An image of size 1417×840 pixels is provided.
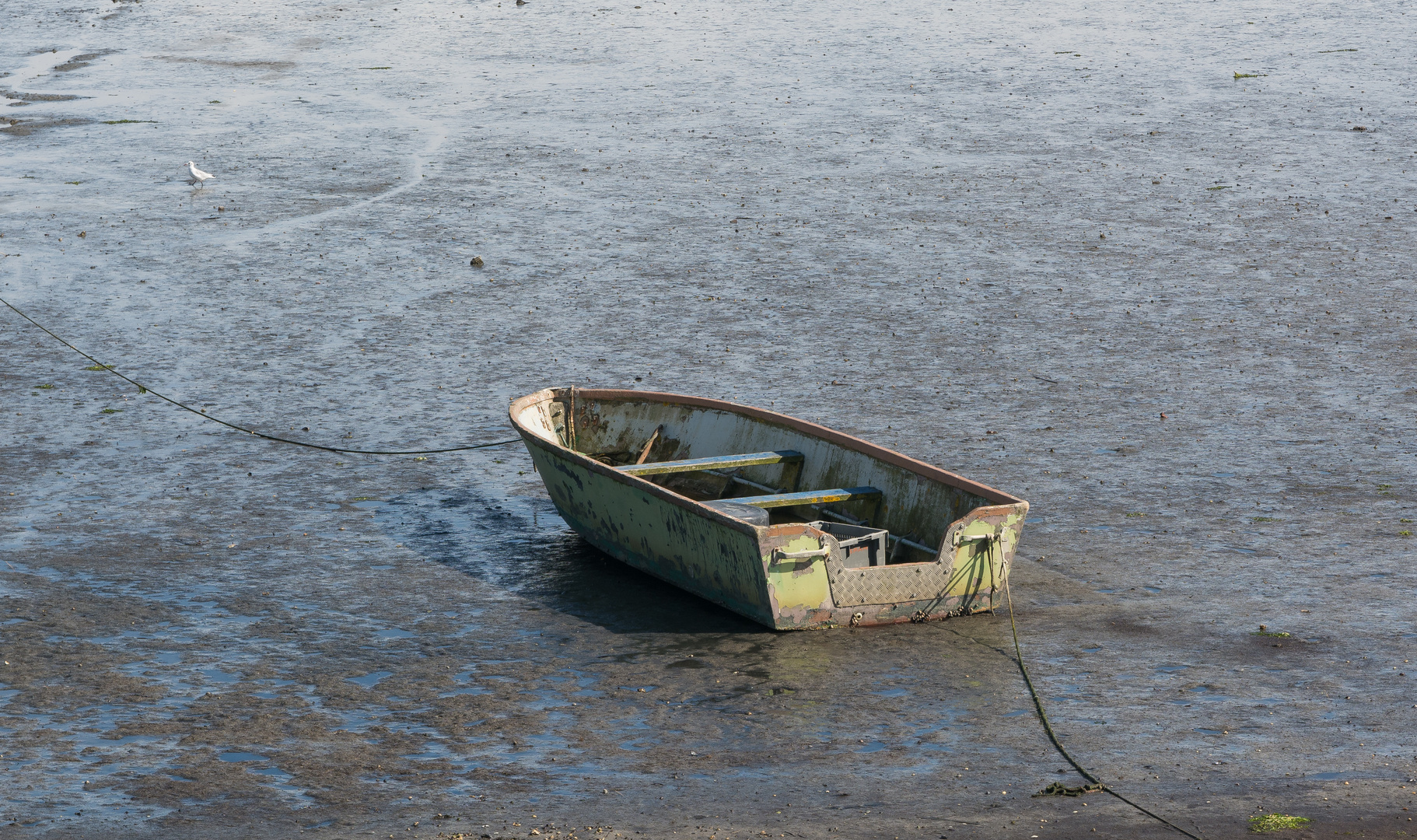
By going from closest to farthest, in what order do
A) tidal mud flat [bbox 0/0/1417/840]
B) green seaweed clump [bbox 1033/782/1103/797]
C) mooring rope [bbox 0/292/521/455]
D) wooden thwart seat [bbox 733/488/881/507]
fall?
green seaweed clump [bbox 1033/782/1103/797] < tidal mud flat [bbox 0/0/1417/840] < wooden thwart seat [bbox 733/488/881/507] < mooring rope [bbox 0/292/521/455]

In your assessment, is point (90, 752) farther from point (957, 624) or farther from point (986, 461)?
point (986, 461)

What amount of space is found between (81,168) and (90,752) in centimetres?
1702

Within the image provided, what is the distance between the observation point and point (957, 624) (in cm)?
925

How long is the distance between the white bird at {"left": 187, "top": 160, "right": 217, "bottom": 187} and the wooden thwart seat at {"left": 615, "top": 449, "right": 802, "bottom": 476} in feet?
42.6

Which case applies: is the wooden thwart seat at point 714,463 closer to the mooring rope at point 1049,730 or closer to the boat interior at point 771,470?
the boat interior at point 771,470

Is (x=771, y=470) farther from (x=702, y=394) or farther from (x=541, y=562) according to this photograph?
(x=702, y=394)

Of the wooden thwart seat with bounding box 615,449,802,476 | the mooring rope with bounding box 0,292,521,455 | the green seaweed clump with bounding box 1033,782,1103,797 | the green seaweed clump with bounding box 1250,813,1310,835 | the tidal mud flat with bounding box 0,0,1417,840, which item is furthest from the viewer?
the mooring rope with bounding box 0,292,521,455

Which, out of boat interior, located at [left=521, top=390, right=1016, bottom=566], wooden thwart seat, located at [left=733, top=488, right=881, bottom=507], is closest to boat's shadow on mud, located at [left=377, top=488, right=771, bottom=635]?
boat interior, located at [left=521, top=390, right=1016, bottom=566]

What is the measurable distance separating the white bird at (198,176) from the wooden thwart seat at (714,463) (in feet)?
42.6

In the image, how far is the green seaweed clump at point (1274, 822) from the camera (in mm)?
6750

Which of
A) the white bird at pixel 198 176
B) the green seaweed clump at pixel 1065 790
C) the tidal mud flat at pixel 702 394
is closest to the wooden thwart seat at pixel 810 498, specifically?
the tidal mud flat at pixel 702 394

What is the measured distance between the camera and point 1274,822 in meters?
6.80

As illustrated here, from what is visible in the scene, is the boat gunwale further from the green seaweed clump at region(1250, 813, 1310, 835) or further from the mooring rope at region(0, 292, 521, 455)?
the green seaweed clump at region(1250, 813, 1310, 835)

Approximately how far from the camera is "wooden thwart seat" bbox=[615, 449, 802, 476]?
34.6 ft
